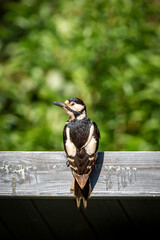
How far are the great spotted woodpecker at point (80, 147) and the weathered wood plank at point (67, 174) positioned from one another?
6 centimetres

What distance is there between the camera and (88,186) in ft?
5.07

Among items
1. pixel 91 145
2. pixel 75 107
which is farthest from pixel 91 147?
pixel 75 107

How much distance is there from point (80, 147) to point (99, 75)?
5.03 ft

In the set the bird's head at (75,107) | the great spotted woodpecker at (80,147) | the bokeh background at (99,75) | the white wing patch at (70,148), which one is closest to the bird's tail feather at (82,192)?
the great spotted woodpecker at (80,147)

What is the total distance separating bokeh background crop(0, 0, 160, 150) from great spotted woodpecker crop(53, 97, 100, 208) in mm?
987

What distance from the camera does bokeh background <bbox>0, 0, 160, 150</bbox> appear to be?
2.90 meters

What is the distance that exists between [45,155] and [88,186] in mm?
249

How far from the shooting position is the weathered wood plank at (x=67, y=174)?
5.09 ft

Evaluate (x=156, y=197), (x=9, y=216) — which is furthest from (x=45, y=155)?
(x=156, y=197)

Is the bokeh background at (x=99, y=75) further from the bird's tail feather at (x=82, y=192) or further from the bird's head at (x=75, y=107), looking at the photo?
the bird's tail feather at (x=82, y=192)

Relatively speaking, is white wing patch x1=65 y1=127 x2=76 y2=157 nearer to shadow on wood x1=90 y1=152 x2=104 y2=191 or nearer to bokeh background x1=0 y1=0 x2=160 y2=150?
shadow on wood x1=90 y1=152 x2=104 y2=191

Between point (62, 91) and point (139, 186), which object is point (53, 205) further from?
point (62, 91)

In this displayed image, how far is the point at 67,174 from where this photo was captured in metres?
1.60

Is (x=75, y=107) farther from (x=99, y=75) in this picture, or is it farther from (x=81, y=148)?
(x=99, y=75)
